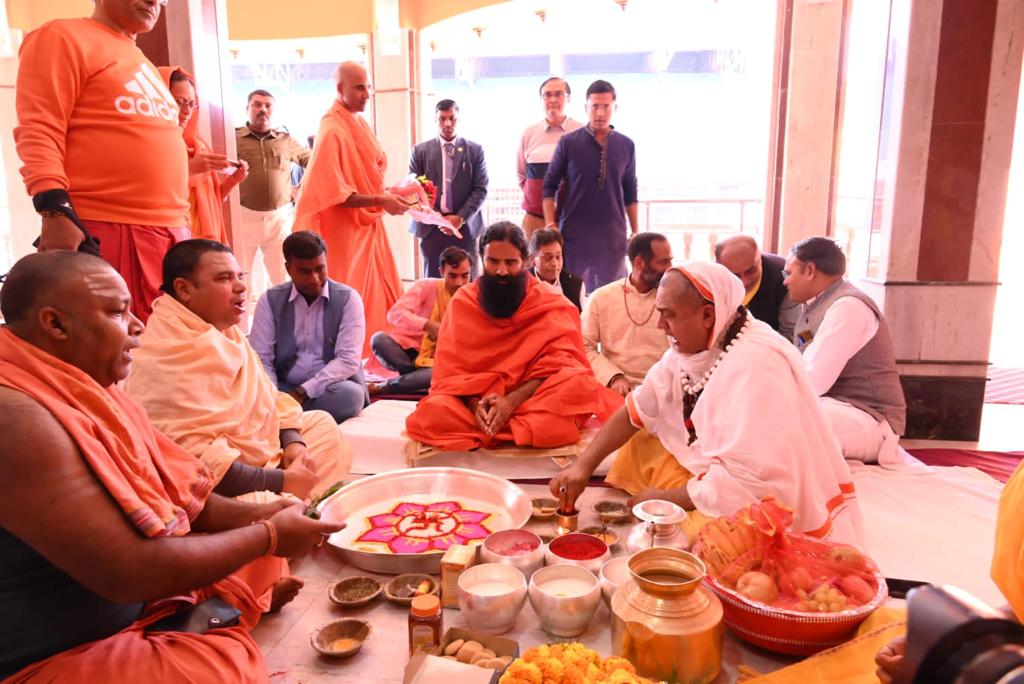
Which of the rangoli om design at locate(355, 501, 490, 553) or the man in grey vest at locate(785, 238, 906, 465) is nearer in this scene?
the rangoli om design at locate(355, 501, 490, 553)

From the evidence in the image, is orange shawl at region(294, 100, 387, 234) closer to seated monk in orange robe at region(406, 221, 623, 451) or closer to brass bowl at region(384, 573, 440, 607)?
seated monk in orange robe at region(406, 221, 623, 451)

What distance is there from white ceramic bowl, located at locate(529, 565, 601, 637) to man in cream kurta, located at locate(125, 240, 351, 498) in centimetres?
104

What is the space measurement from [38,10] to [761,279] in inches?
387

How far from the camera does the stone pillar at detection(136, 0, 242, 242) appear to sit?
14.6 feet

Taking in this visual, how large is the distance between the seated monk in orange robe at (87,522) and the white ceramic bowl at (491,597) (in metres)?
0.50

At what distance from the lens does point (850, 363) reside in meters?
3.56

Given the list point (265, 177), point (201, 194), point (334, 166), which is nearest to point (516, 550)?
point (201, 194)

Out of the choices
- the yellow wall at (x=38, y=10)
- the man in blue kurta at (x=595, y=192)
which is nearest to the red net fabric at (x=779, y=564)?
the man in blue kurta at (x=595, y=192)

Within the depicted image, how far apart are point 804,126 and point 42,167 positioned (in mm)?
6348

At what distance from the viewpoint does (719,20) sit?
13.4m

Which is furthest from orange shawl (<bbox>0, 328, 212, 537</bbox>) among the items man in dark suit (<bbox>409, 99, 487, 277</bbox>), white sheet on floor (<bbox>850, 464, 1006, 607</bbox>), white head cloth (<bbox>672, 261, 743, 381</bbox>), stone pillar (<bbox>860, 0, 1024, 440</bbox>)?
man in dark suit (<bbox>409, 99, 487, 277</bbox>)

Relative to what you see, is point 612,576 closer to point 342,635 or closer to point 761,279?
point 342,635

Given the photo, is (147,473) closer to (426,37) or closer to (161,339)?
(161,339)

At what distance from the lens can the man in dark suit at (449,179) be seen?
6.54 m
